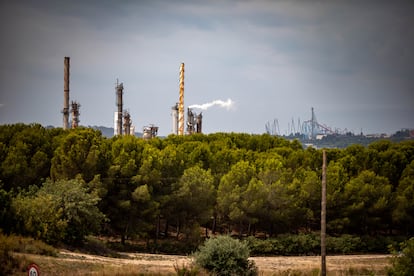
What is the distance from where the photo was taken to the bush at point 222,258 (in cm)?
3143

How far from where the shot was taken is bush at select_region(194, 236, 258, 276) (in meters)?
31.4

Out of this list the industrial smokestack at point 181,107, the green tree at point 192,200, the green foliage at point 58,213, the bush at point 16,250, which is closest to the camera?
the bush at point 16,250

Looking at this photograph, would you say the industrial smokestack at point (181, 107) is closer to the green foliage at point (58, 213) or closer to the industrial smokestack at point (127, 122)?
the industrial smokestack at point (127, 122)

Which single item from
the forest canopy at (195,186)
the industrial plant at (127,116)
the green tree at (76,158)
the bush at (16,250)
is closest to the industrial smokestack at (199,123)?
the industrial plant at (127,116)

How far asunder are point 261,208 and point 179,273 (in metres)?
28.2

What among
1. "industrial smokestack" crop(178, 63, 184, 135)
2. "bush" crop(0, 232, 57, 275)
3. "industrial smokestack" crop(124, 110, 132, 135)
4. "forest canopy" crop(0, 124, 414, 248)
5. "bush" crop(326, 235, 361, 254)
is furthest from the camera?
"industrial smokestack" crop(124, 110, 132, 135)

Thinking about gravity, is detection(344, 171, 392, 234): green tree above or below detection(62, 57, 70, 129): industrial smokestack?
below

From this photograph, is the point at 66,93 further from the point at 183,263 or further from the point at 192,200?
the point at 183,263

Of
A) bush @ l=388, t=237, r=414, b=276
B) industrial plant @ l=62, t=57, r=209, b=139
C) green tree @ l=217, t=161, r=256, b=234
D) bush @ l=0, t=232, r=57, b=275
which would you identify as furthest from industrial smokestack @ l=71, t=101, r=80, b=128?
bush @ l=388, t=237, r=414, b=276

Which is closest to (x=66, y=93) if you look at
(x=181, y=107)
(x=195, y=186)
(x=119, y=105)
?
(x=119, y=105)

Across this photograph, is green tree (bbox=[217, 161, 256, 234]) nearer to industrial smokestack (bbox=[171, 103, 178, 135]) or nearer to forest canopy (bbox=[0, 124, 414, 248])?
forest canopy (bbox=[0, 124, 414, 248])

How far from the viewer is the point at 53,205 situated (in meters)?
39.0

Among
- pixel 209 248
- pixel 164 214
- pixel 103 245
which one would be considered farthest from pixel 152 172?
pixel 209 248

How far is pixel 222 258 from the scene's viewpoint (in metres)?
31.6
